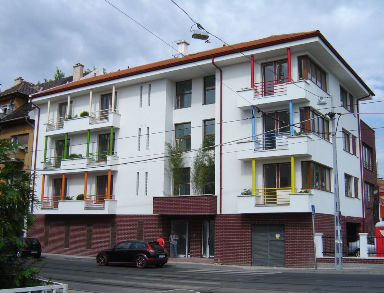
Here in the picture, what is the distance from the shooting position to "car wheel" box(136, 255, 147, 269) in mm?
22859

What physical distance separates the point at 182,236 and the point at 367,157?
16212 mm

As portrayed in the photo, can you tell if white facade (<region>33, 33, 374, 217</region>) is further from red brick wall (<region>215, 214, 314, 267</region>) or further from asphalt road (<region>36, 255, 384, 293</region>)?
asphalt road (<region>36, 255, 384, 293</region>)

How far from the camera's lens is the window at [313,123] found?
24969 mm

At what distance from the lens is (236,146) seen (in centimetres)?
2639

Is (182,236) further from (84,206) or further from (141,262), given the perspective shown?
(84,206)

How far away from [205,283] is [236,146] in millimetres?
11479

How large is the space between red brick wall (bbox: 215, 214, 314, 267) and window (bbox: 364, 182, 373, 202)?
38.2ft

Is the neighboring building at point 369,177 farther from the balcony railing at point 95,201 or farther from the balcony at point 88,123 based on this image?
the balcony railing at point 95,201

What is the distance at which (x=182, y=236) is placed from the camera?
28641mm

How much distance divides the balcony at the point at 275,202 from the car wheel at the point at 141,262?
5746mm

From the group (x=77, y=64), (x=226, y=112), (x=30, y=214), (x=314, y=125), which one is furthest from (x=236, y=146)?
(x=77, y=64)

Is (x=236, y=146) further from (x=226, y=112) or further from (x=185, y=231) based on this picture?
(x=185, y=231)

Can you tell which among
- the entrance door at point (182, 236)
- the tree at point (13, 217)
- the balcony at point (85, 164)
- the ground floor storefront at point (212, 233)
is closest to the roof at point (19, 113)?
the balcony at point (85, 164)

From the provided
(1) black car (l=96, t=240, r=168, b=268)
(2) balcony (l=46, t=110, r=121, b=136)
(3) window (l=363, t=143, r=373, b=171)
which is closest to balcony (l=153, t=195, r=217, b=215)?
(1) black car (l=96, t=240, r=168, b=268)
